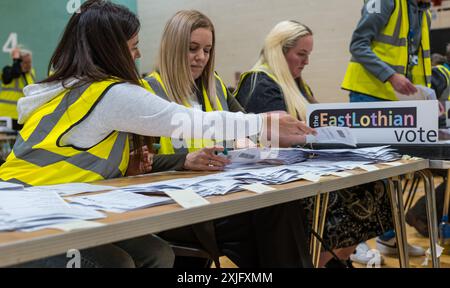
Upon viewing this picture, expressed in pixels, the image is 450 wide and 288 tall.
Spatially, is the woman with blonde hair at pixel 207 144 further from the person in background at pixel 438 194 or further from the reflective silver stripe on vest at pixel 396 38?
the person in background at pixel 438 194

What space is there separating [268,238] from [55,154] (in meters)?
0.49

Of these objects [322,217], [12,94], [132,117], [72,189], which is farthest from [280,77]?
[12,94]

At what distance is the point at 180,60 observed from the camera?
181 cm

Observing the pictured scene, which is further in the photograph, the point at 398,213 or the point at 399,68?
the point at 399,68

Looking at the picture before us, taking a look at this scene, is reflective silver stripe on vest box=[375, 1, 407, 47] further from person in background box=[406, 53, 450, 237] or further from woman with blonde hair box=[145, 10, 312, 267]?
woman with blonde hair box=[145, 10, 312, 267]

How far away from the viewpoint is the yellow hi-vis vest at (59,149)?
1100mm

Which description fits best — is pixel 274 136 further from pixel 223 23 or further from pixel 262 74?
pixel 223 23

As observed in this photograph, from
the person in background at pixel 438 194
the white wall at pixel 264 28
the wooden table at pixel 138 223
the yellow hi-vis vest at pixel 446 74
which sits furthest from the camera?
the white wall at pixel 264 28

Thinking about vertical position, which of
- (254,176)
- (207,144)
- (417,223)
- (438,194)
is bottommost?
(417,223)

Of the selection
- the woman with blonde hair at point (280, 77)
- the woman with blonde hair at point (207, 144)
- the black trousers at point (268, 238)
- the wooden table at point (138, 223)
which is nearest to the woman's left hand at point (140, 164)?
the woman with blonde hair at point (207, 144)

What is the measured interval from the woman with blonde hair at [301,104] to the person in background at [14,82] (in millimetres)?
2783

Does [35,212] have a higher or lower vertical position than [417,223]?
higher

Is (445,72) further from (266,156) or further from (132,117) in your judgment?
(132,117)
